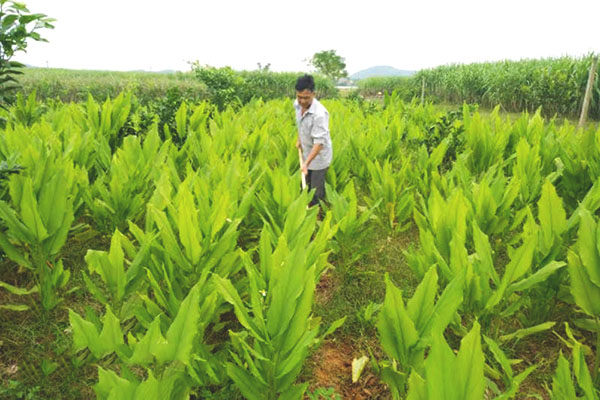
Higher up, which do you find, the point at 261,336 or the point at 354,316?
the point at 261,336

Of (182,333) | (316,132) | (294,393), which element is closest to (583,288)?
(294,393)

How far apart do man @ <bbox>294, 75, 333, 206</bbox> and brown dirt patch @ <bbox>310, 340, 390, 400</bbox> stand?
149 cm

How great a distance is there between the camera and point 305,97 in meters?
3.42

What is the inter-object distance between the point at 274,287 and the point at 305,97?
A: 2.45m

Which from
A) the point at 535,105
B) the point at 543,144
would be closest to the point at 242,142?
the point at 543,144

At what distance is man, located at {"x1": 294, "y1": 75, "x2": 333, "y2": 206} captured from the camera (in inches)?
133

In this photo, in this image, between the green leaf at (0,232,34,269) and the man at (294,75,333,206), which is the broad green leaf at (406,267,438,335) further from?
the man at (294,75,333,206)

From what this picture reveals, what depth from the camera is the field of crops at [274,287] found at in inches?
49.3

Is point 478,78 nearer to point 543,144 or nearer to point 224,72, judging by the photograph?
point 224,72

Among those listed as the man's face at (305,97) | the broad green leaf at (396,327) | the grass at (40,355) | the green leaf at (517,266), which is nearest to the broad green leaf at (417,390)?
the broad green leaf at (396,327)

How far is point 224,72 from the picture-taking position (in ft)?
33.5

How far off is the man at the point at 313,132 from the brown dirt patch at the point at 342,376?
4.90 feet

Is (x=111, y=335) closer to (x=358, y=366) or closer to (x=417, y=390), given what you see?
(x=417, y=390)

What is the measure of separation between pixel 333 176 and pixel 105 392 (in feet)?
8.45
